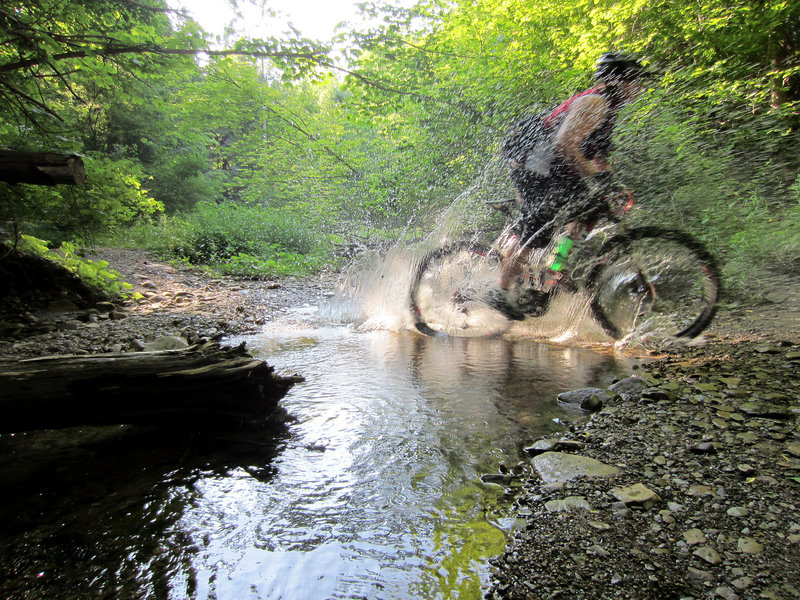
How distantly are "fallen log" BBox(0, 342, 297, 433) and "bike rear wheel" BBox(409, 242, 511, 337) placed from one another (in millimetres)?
3876

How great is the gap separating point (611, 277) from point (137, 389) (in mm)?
4856

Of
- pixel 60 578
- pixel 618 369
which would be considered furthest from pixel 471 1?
pixel 60 578

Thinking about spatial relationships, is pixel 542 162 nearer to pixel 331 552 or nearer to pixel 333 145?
pixel 331 552

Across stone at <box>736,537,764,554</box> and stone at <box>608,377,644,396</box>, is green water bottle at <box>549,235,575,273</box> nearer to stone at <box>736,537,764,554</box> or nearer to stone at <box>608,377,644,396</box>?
stone at <box>608,377,644,396</box>

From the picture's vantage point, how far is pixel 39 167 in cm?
297

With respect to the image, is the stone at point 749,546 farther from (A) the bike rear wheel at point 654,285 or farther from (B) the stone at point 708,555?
(A) the bike rear wheel at point 654,285

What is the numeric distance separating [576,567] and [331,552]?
3.09 ft

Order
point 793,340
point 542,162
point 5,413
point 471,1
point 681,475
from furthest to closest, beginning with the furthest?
point 471,1 → point 542,162 → point 793,340 → point 5,413 → point 681,475

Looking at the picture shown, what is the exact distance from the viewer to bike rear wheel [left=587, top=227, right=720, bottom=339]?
4305mm

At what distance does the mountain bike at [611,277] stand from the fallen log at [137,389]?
3.85 meters

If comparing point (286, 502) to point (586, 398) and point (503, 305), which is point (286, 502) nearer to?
point (586, 398)

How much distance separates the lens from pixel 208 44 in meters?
4.00

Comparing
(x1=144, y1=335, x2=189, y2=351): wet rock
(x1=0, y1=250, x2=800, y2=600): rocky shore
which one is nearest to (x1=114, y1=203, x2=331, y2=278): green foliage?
(x1=144, y1=335, x2=189, y2=351): wet rock

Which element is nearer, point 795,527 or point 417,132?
point 795,527
